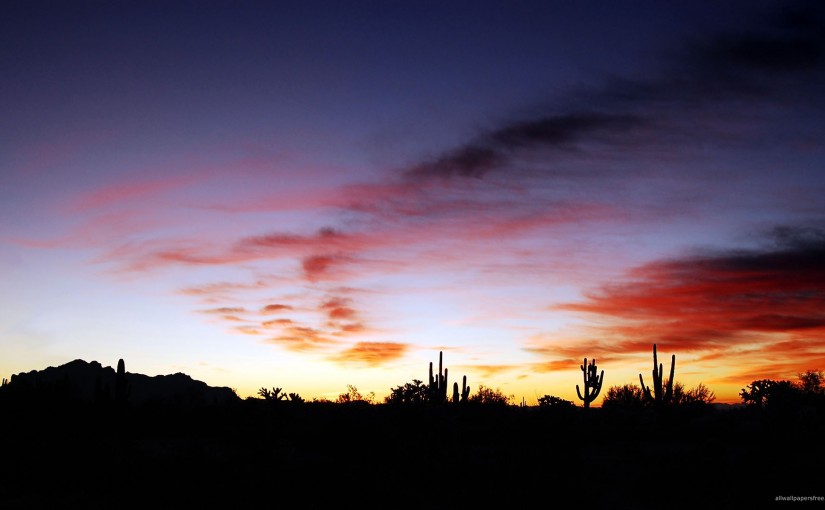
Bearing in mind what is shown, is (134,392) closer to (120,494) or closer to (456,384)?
(456,384)

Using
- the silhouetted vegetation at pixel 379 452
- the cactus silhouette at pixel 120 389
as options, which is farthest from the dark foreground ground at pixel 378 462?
the cactus silhouette at pixel 120 389

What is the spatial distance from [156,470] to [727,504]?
11925mm

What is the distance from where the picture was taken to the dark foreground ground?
558 inches

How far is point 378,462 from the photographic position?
1709 centimetres

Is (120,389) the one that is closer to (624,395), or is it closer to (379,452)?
(379,452)

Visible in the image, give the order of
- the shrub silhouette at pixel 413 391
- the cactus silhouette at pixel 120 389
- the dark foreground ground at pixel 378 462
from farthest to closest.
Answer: the shrub silhouette at pixel 413 391 < the cactus silhouette at pixel 120 389 < the dark foreground ground at pixel 378 462

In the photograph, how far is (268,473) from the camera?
48.9 feet

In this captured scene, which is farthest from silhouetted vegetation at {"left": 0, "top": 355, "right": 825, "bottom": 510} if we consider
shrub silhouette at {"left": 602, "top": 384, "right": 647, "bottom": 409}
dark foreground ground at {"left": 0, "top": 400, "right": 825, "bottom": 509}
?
shrub silhouette at {"left": 602, "top": 384, "right": 647, "bottom": 409}

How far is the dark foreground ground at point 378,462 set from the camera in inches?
558

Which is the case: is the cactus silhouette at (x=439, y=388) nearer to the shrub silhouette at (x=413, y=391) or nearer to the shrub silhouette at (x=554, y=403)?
the shrub silhouette at (x=413, y=391)

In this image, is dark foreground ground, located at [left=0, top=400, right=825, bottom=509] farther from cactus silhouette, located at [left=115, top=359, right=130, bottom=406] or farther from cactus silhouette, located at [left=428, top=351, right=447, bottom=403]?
cactus silhouette, located at [left=428, top=351, right=447, bottom=403]

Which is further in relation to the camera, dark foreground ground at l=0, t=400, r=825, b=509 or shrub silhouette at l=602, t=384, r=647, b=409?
shrub silhouette at l=602, t=384, r=647, b=409

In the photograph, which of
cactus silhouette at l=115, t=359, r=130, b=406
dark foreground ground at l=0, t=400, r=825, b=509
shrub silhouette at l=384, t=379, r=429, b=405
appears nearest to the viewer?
dark foreground ground at l=0, t=400, r=825, b=509

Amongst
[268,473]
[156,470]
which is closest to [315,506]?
[268,473]
